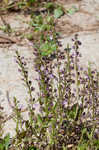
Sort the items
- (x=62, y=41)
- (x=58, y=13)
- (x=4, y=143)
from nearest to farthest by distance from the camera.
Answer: (x=4, y=143), (x=62, y=41), (x=58, y=13)

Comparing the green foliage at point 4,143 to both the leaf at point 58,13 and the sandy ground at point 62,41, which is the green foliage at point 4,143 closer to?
the sandy ground at point 62,41

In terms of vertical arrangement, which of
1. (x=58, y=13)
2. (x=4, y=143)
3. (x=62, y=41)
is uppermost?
(x=58, y=13)

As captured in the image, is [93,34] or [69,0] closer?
[93,34]

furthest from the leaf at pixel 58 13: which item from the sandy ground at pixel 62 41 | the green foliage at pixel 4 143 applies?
the green foliage at pixel 4 143

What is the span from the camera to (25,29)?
14.6 ft

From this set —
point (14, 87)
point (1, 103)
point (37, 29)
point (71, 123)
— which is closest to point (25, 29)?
point (37, 29)

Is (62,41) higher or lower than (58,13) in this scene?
lower

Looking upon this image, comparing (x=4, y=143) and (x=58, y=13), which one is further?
(x=58, y=13)

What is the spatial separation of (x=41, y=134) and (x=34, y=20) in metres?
2.33

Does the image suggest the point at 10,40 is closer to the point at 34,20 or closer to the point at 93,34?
the point at 34,20

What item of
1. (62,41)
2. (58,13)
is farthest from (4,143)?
(58,13)

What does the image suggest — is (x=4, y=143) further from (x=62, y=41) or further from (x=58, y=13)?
(x=58, y=13)

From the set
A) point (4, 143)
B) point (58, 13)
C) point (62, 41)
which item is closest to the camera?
point (4, 143)

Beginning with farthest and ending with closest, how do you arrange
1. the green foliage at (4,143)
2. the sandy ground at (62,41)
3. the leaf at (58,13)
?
the leaf at (58,13) < the sandy ground at (62,41) < the green foliage at (4,143)
